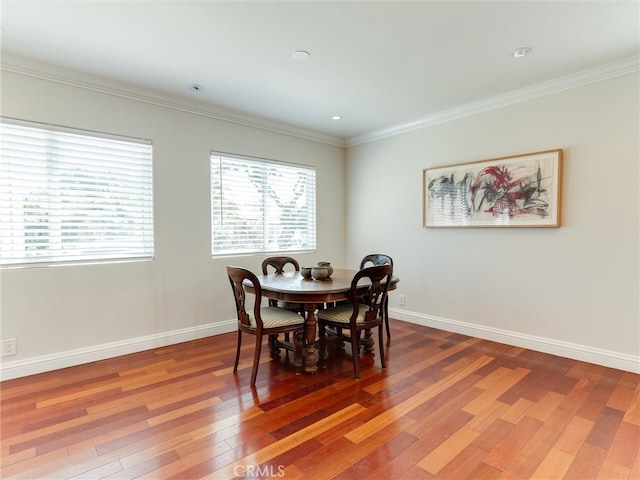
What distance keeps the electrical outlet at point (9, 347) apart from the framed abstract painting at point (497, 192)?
418 cm

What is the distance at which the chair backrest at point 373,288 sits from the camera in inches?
104

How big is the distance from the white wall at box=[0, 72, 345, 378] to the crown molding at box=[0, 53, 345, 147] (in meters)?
0.04

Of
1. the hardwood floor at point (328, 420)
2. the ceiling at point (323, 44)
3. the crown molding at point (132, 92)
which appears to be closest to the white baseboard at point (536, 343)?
the hardwood floor at point (328, 420)

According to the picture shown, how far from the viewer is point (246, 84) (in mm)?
3199

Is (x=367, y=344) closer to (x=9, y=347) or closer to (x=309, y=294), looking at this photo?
(x=309, y=294)

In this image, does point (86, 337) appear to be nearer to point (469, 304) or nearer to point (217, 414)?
point (217, 414)

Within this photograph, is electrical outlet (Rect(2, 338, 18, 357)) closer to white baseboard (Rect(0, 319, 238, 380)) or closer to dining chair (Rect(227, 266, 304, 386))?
white baseboard (Rect(0, 319, 238, 380))

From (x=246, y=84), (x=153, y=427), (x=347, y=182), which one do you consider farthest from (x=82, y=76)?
(x=347, y=182)

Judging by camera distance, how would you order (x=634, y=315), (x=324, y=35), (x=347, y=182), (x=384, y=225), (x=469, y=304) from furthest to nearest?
(x=347, y=182) → (x=384, y=225) → (x=469, y=304) → (x=634, y=315) → (x=324, y=35)

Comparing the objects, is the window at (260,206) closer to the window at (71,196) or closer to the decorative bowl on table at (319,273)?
the window at (71,196)

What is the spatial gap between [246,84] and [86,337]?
108 inches

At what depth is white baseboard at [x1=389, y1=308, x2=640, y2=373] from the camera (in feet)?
9.42

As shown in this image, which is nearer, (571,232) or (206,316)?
(571,232)

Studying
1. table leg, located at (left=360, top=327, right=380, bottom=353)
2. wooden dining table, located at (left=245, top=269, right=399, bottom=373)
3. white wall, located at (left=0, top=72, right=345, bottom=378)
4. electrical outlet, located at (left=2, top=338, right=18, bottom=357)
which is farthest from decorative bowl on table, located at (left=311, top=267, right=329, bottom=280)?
electrical outlet, located at (left=2, top=338, right=18, bottom=357)
